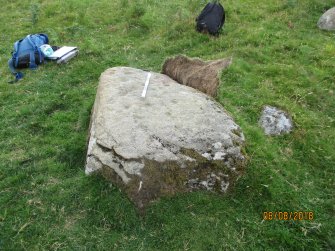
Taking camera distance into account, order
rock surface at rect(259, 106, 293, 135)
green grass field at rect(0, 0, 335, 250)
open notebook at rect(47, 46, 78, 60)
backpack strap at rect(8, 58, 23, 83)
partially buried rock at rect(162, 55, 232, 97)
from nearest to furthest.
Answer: green grass field at rect(0, 0, 335, 250) < rock surface at rect(259, 106, 293, 135) < partially buried rock at rect(162, 55, 232, 97) < backpack strap at rect(8, 58, 23, 83) < open notebook at rect(47, 46, 78, 60)

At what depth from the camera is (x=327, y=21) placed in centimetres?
1252

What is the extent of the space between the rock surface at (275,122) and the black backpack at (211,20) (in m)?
4.63

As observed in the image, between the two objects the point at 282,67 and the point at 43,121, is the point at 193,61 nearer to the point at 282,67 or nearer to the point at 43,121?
the point at 282,67

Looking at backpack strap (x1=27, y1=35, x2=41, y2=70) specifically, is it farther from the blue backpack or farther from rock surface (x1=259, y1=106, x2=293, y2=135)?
rock surface (x1=259, y1=106, x2=293, y2=135)

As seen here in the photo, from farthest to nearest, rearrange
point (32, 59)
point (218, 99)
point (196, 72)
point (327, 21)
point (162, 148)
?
point (327, 21)
point (32, 59)
point (196, 72)
point (218, 99)
point (162, 148)

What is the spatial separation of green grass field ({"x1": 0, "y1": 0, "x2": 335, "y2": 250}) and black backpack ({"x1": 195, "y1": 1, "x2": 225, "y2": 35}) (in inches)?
12.4

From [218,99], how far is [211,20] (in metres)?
4.61

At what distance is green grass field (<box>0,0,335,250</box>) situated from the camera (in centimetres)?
565

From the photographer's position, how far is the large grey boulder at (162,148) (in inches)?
231

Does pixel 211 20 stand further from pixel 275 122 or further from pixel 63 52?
pixel 275 122

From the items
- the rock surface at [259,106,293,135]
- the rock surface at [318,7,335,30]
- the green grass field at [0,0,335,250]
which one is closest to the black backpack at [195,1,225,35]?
the green grass field at [0,0,335,250]

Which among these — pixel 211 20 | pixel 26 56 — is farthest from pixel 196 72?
pixel 26 56

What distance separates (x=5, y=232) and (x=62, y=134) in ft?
8.93
